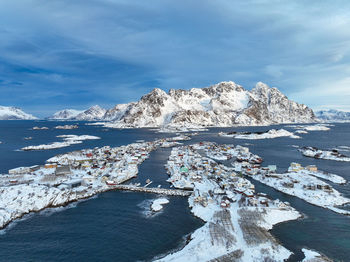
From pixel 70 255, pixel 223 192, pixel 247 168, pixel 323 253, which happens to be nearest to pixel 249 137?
pixel 247 168

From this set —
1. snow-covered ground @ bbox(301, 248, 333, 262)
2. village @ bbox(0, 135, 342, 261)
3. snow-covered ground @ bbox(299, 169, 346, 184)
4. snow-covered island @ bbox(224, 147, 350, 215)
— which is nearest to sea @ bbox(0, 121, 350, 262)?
snow-covered ground @ bbox(301, 248, 333, 262)

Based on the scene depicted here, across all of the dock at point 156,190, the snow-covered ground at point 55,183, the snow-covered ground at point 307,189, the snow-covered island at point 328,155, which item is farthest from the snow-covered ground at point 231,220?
the snow-covered island at point 328,155

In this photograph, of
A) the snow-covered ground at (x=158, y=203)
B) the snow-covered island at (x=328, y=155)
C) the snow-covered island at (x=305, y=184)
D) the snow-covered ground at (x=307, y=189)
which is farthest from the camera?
the snow-covered island at (x=328, y=155)

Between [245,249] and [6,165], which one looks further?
[6,165]

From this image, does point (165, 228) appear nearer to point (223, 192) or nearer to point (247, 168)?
point (223, 192)

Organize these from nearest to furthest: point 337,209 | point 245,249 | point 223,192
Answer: point 245,249
point 337,209
point 223,192

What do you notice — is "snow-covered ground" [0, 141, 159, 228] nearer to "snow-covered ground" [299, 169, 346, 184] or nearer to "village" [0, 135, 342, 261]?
"village" [0, 135, 342, 261]

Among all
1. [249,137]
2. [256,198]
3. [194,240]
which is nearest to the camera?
[194,240]

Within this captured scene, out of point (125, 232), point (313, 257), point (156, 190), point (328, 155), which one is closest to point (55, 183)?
point (156, 190)

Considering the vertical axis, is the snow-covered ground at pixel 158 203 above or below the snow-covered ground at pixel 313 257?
above

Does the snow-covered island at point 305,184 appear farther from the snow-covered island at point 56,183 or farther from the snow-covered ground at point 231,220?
the snow-covered island at point 56,183

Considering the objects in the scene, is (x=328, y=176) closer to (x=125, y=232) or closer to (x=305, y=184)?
(x=305, y=184)
